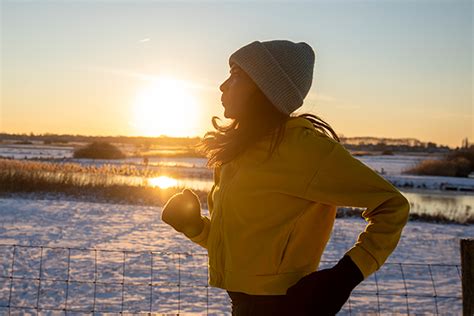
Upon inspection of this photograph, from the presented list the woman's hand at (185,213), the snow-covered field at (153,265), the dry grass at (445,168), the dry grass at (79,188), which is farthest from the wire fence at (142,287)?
the dry grass at (445,168)

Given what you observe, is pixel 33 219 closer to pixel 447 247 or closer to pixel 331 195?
pixel 447 247

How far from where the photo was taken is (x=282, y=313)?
162 cm

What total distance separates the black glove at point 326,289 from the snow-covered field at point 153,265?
7.86 ft

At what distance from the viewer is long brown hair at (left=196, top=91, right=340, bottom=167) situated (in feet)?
5.54

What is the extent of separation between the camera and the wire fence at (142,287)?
564 centimetres

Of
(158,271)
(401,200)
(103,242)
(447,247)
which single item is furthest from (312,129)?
(447,247)

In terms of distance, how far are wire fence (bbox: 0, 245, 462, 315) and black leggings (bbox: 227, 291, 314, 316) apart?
10.0 feet

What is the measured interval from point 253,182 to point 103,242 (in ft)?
26.5

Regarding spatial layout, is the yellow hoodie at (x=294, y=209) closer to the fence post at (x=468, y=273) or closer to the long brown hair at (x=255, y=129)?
the long brown hair at (x=255, y=129)

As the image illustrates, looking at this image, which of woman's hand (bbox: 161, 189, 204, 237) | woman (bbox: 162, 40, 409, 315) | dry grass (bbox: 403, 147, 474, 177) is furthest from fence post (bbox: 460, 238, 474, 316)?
dry grass (bbox: 403, 147, 474, 177)

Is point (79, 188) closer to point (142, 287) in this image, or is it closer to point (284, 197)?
point (142, 287)

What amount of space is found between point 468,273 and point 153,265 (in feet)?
16.9

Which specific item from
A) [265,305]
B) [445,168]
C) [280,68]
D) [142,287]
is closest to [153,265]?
[142,287]

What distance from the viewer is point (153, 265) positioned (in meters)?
7.45
